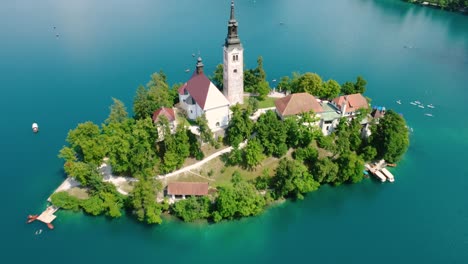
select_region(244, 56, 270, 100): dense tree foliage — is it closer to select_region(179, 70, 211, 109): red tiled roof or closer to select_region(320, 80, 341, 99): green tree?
select_region(320, 80, 341, 99): green tree

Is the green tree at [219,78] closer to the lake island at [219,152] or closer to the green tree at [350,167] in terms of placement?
the lake island at [219,152]

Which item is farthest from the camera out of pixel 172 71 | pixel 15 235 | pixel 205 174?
pixel 172 71

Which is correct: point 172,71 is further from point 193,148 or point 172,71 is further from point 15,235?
point 15,235

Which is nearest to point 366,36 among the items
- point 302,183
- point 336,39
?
point 336,39

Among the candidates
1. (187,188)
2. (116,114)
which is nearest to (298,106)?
(187,188)

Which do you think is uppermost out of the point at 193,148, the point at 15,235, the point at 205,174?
the point at 193,148

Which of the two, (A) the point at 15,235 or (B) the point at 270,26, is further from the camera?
(B) the point at 270,26

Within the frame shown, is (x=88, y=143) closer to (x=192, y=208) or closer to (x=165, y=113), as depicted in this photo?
(x=165, y=113)
